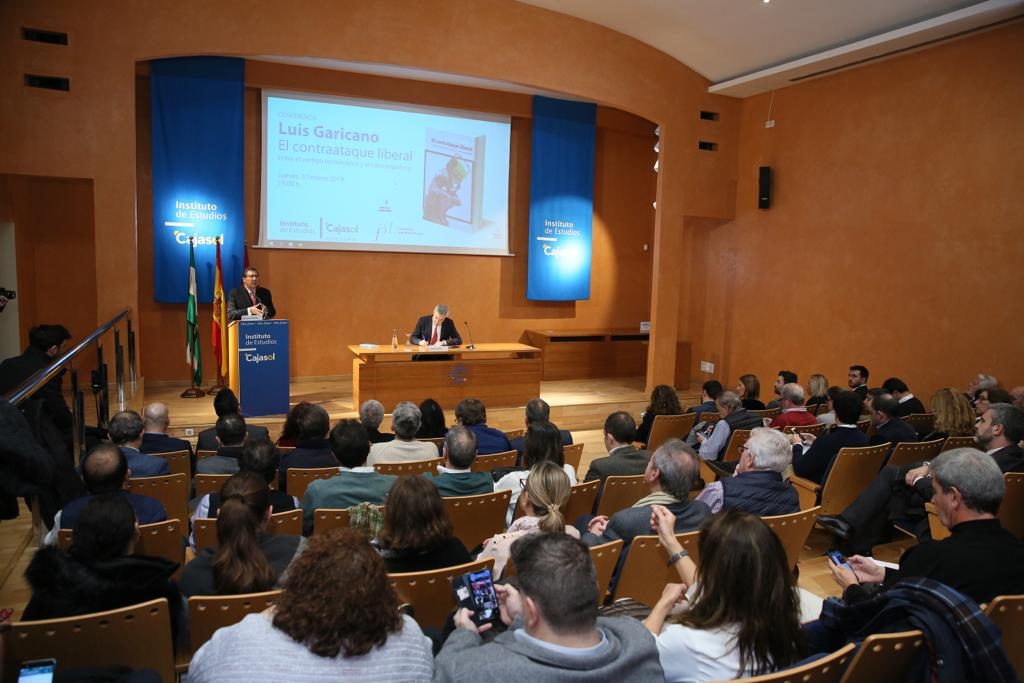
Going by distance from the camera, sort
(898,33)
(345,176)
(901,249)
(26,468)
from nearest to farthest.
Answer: (26,468) < (898,33) < (901,249) < (345,176)

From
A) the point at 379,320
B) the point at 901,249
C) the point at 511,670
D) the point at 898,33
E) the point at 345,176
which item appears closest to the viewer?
the point at 511,670

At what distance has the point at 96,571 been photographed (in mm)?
2123

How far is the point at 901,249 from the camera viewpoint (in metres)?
7.64

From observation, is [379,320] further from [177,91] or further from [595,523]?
[595,523]

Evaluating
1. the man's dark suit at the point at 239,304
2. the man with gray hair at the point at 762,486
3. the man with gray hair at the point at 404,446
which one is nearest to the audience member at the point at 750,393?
the man with gray hair at the point at 762,486

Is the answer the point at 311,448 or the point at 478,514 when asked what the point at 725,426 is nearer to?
the point at 478,514

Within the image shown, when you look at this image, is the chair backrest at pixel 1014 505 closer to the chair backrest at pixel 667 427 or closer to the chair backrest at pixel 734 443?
the chair backrest at pixel 734 443

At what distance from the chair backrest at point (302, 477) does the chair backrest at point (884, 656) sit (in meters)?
2.58

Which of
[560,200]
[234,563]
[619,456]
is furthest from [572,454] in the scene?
[560,200]

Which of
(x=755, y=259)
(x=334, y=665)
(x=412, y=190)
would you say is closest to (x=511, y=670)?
(x=334, y=665)

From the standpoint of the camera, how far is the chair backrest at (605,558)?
2.54 meters

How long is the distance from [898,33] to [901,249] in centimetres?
212

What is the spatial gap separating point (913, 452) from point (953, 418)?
0.62 m

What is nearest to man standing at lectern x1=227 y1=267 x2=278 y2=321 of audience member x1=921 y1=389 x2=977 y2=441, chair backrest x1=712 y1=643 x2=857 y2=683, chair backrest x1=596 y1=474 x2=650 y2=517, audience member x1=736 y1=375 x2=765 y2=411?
audience member x1=736 y1=375 x2=765 y2=411
